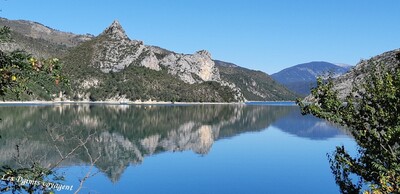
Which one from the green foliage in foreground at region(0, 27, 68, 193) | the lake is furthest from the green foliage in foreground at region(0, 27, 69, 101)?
the lake

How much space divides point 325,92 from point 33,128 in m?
81.8

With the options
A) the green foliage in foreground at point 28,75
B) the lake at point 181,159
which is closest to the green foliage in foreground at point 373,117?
the lake at point 181,159

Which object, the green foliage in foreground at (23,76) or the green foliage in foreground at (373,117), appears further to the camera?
the green foliage in foreground at (373,117)

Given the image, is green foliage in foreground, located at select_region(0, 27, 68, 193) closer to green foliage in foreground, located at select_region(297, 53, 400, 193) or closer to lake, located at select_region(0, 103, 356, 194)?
lake, located at select_region(0, 103, 356, 194)

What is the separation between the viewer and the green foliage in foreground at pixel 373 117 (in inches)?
653

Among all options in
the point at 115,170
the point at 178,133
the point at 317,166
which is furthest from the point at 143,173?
the point at 178,133

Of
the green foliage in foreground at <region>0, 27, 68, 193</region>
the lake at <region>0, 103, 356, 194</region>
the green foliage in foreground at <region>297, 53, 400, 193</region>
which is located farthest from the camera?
the lake at <region>0, 103, 356, 194</region>

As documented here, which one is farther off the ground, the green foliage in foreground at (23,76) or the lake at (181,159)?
the green foliage in foreground at (23,76)

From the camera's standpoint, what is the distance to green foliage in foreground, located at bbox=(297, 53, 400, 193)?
54.4ft

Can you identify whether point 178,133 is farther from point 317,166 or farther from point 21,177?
point 21,177

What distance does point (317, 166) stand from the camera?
55000mm

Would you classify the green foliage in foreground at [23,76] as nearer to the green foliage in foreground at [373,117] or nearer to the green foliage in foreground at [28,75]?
the green foliage in foreground at [28,75]

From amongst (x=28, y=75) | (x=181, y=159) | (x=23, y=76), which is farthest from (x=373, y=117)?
(x=181, y=159)

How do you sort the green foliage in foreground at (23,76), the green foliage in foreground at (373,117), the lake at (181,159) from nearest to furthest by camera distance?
the green foliage in foreground at (23,76)
the green foliage in foreground at (373,117)
the lake at (181,159)
